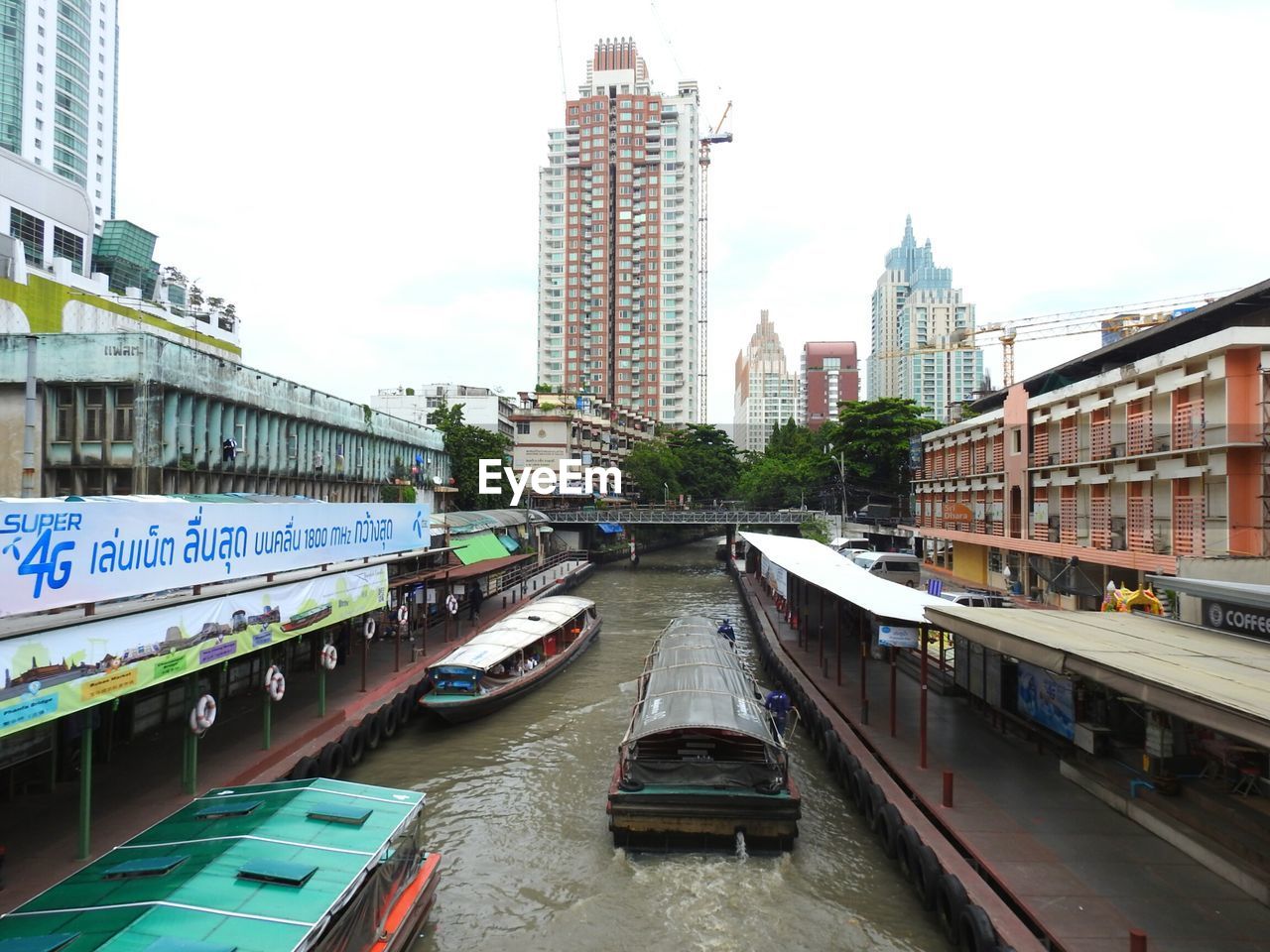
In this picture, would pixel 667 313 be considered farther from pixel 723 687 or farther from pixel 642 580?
pixel 723 687

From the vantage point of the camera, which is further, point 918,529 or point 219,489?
point 918,529

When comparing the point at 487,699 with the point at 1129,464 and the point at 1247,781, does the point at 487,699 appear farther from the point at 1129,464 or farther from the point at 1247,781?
the point at 1129,464

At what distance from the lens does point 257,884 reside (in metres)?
8.04

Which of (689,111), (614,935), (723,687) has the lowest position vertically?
(614,935)

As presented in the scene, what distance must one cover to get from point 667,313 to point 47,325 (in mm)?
85426

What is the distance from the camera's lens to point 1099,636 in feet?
40.4

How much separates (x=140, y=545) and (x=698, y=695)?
9.96 m

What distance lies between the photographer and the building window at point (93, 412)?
22.2 metres

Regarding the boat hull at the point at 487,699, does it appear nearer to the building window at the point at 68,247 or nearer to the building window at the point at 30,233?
the building window at the point at 30,233

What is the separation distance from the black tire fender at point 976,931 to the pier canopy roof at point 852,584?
6020 millimetres

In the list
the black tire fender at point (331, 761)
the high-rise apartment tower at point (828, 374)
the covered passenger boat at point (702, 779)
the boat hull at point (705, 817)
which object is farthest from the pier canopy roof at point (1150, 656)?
the high-rise apartment tower at point (828, 374)

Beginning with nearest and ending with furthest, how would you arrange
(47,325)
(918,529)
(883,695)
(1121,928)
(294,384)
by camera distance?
(1121,928) < (883,695) < (294,384) < (47,325) < (918,529)

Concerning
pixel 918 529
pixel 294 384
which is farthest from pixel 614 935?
pixel 918 529

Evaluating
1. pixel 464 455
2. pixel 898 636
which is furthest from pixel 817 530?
pixel 898 636
